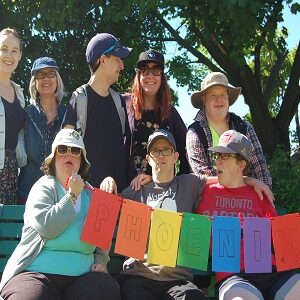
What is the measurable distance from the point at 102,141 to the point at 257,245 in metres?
1.60

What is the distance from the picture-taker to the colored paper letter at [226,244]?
14.1ft

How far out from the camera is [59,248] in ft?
13.6

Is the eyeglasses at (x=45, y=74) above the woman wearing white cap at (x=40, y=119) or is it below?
above

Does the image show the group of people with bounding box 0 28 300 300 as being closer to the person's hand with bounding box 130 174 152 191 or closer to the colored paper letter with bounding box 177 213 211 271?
the person's hand with bounding box 130 174 152 191

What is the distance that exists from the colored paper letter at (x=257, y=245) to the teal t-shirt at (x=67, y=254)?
3.77ft

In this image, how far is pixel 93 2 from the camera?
31.2 ft

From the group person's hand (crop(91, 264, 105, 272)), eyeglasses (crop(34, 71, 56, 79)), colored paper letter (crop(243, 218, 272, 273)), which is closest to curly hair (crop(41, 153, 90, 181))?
person's hand (crop(91, 264, 105, 272))

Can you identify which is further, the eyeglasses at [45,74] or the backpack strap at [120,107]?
the eyeglasses at [45,74]

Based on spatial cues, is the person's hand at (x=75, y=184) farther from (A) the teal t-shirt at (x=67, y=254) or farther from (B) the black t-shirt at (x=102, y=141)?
(B) the black t-shirt at (x=102, y=141)

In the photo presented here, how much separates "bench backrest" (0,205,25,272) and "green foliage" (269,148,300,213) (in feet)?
10.1

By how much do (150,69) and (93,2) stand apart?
15.7 feet

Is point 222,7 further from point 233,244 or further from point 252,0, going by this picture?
point 233,244

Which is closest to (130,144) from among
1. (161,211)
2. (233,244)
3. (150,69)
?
(150,69)

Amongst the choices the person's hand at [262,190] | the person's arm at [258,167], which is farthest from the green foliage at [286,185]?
the person's hand at [262,190]
